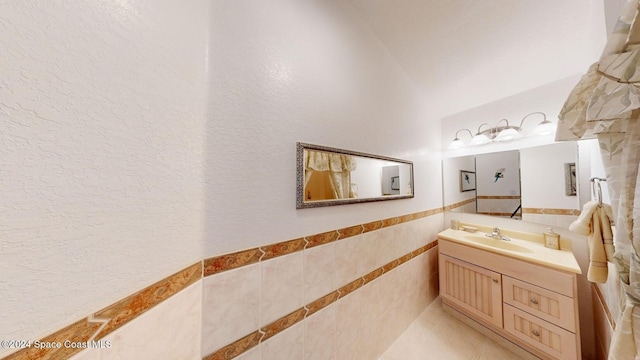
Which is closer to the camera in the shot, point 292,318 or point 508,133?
point 292,318

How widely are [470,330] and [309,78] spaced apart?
2.38m

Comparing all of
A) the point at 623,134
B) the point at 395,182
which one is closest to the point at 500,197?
the point at 395,182

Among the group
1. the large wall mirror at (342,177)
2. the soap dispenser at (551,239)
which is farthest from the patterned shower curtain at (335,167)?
the soap dispenser at (551,239)

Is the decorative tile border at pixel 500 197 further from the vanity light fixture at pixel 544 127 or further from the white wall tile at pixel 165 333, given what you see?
the white wall tile at pixel 165 333

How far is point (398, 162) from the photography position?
1.48 m

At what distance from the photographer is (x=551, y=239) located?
57.9 inches

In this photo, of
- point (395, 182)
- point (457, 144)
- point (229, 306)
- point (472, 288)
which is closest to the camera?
point (229, 306)

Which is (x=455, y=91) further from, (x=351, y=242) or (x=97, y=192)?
(x=97, y=192)

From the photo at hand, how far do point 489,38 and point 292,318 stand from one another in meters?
2.02

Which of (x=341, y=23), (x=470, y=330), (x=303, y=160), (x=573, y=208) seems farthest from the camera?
(x=470, y=330)

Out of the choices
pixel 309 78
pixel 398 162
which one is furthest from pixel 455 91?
pixel 309 78

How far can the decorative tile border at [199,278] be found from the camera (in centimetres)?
35

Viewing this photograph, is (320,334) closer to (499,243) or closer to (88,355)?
(88,355)

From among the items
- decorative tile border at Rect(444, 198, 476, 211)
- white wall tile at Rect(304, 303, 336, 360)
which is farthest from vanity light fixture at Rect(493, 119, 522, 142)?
white wall tile at Rect(304, 303, 336, 360)
